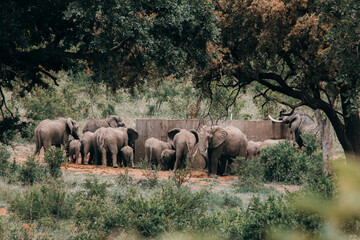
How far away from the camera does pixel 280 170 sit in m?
15.5

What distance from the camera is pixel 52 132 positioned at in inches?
771

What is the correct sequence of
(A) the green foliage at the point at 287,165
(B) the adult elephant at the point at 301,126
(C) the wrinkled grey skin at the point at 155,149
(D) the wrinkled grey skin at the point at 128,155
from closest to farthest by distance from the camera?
(A) the green foliage at the point at 287,165, (B) the adult elephant at the point at 301,126, (C) the wrinkled grey skin at the point at 155,149, (D) the wrinkled grey skin at the point at 128,155

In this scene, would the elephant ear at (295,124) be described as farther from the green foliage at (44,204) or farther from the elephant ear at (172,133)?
the green foliage at (44,204)

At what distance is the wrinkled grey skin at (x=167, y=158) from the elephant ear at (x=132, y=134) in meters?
2.38

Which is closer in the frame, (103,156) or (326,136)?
(326,136)

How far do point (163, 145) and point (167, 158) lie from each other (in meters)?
0.74

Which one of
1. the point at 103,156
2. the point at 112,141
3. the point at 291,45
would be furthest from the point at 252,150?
the point at 291,45

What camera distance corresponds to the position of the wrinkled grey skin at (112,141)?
19.1 meters

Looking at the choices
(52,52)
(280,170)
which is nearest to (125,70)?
(52,52)

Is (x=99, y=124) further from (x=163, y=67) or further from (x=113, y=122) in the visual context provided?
(x=163, y=67)

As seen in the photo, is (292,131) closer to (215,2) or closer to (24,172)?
(215,2)

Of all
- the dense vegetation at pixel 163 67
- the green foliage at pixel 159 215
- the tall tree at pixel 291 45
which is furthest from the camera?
the tall tree at pixel 291 45

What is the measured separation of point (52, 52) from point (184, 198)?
4.88 m

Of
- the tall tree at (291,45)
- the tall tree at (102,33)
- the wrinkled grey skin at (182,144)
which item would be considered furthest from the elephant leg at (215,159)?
the tall tree at (102,33)
